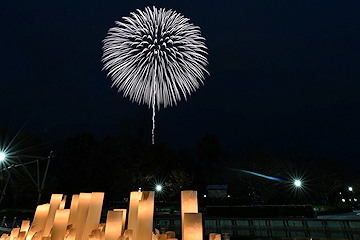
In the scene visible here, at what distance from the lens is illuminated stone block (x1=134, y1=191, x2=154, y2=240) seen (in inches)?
66.6

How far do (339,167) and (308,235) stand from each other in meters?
30.7

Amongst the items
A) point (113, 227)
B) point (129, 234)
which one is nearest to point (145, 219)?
point (129, 234)

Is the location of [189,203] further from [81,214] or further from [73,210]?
[73,210]

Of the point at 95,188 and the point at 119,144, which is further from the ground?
the point at 119,144

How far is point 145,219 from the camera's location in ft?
5.70

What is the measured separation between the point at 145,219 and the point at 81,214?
916 millimetres

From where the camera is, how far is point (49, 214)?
2.44m

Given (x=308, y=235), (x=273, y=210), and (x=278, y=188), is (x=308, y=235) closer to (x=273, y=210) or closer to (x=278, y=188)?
(x=273, y=210)

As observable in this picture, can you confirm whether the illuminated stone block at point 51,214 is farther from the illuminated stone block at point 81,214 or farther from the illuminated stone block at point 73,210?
the illuminated stone block at point 81,214

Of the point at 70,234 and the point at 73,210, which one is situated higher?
the point at 73,210

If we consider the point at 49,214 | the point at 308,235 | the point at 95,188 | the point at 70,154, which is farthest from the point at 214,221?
the point at 70,154

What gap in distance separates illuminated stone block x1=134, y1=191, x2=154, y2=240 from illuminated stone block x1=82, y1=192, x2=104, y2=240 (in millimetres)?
566

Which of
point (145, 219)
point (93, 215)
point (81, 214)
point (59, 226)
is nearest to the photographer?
point (145, 219)

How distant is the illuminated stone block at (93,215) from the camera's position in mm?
2049
